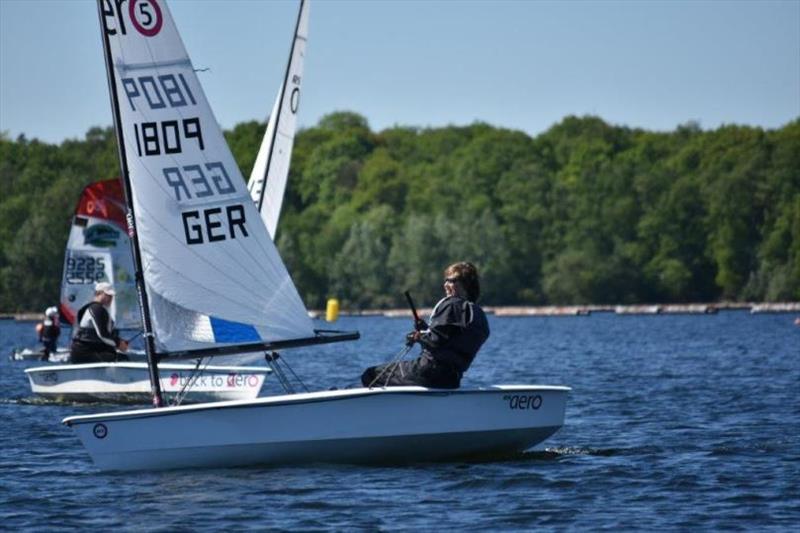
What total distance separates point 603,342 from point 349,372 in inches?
931

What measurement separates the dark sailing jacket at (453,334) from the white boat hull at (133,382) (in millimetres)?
8248

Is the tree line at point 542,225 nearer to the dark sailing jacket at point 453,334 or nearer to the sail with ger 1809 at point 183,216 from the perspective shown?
the sail with ger 1809 at point 183,216

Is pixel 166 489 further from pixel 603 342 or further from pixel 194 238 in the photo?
pixel 603 342

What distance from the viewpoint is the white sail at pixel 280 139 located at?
95.0 ft

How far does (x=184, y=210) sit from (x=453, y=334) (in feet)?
10.1

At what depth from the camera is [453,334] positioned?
58.2 ft

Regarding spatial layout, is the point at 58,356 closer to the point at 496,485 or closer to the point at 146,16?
the point at 146,16

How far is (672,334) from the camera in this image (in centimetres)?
7000

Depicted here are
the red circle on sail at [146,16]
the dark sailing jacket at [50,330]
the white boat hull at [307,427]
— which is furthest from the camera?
the dark sailing jacket at [50,330]

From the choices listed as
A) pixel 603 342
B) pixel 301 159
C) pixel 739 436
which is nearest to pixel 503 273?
pixel 301 159

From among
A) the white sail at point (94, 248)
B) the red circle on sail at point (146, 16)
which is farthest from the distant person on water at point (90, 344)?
the white sail at point (94, 248)

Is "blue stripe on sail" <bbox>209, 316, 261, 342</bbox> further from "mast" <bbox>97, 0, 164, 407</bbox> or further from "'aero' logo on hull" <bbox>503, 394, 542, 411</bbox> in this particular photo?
"'aero' logo on hull" <bbox>503, 394, 542, 411</bbox>

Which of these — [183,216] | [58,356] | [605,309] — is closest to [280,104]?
[58,356]

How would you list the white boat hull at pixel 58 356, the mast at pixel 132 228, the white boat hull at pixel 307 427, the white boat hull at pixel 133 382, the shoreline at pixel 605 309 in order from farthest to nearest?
1. the shoreline at pixel 605 309
2. the white boat hull at pixel 58 356
3. the white boat hull at pixel 133 382
4. the mast at pixel 132 228
5. the white boat hull at pixel 307 427
